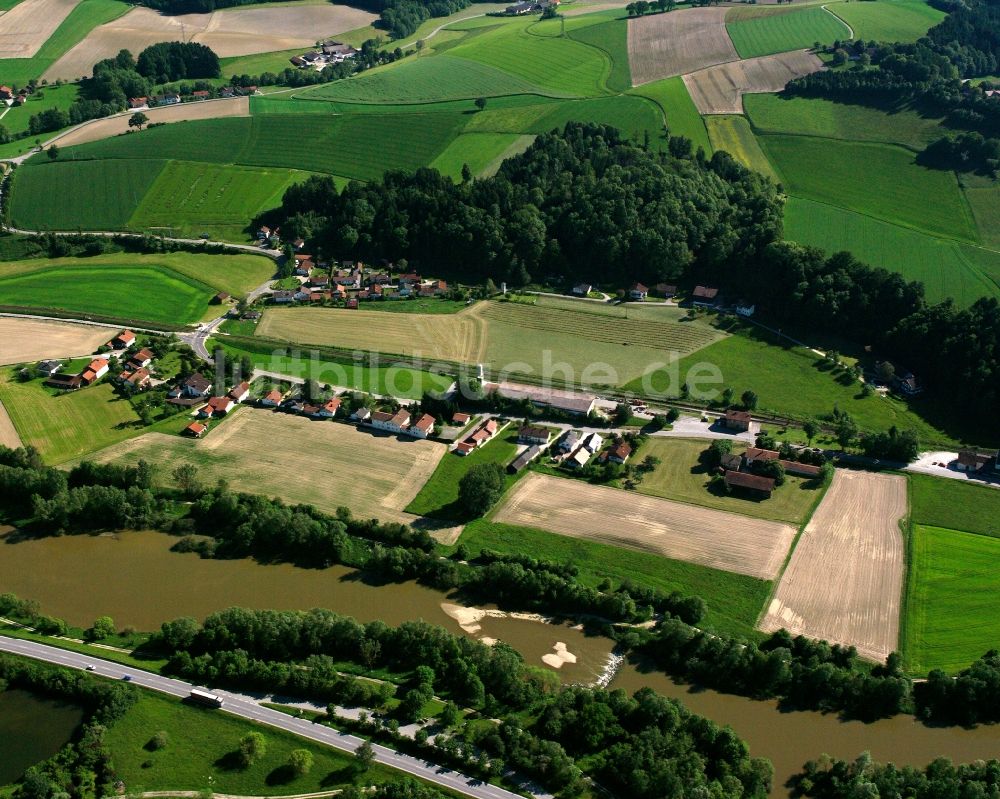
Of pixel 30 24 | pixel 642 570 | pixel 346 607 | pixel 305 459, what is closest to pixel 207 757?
pixel 346 607

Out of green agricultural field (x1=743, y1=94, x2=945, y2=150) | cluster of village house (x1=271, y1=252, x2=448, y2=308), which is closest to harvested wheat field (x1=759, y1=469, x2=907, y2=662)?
cluster of village house (x1=271, y1=252, x2=448, y2=308)

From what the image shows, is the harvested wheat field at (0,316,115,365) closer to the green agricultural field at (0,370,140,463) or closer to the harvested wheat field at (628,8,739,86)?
the green agricultural field at (0,370,140,463)

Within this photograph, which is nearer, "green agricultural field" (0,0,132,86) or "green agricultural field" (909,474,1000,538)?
"green agricultural field" (909,474,1000,538)

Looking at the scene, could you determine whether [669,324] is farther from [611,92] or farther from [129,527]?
[611,92]

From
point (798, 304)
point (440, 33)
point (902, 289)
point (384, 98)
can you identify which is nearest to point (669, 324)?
point (798, 304)


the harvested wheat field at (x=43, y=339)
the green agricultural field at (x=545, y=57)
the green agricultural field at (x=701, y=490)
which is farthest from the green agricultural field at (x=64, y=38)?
the green agricultural field at (x=701, y=490)

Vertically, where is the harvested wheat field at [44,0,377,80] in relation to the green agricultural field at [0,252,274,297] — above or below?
above
